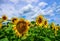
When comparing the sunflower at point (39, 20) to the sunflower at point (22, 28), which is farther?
the sunflower at point (39, 20)

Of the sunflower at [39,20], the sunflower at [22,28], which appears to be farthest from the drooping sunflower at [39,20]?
the sunflower at [22,28]

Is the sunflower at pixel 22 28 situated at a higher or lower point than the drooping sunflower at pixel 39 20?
lower

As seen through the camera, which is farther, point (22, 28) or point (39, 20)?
point (39, 20)

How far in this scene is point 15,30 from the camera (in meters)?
4.32

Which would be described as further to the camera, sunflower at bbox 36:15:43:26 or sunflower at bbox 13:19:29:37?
sunflower at bbox 36:15:43:26

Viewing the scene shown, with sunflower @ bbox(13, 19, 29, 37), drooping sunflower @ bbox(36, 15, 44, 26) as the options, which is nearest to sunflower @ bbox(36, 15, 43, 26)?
drooping sunflower @ bbox(36, 15, 44, 26)

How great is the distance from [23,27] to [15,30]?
158mm

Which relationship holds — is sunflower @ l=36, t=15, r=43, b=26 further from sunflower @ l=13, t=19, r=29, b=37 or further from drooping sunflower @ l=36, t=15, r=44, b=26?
sunflower @ l=13, t=19, r=29, b=37

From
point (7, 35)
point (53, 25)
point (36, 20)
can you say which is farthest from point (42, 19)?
point (7, 35)

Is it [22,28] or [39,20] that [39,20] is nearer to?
[39,20]

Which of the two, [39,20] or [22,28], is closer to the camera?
[22,28]

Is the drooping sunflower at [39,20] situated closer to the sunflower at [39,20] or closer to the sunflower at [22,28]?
the sunflower at [39,20]

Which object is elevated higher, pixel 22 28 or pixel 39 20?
pixel 39 20

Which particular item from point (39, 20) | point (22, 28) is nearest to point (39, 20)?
point (39, 20)
